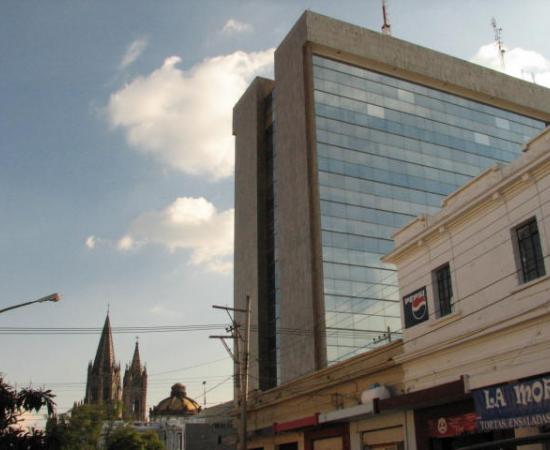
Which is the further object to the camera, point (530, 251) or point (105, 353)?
point (105, 353)

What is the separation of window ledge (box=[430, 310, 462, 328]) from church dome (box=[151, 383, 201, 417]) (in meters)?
86.2

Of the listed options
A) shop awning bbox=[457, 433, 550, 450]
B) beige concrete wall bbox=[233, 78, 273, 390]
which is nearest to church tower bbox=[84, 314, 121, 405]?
beige concrete wall bbox=[233, 78, 273, 390]

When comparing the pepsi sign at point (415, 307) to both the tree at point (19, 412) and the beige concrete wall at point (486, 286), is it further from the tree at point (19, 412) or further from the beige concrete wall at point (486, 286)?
the tree at point (19, 412)

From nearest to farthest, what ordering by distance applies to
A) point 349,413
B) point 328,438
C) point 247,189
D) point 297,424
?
point 349,413 < point 328,438 < point 297,424 < point 247,189

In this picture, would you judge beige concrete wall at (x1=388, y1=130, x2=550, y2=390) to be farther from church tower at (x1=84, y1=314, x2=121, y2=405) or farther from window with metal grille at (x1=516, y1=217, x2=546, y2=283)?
church tower at (x1=84, y1=314, x2=121, y2=405)

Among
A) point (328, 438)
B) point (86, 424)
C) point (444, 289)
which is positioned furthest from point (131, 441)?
point (444, 289)

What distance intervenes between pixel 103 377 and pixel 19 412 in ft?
365

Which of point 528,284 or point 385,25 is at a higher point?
point 385,25

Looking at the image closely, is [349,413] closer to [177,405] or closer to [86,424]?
[86,424]

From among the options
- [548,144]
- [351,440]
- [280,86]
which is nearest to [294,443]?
[351,440]

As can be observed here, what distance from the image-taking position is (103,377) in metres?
123

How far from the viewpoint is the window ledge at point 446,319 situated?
19094mm

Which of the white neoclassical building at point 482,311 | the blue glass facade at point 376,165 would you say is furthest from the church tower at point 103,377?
the white neoclassical building at point 482,311

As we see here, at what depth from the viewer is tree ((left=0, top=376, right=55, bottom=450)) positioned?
16391mm
